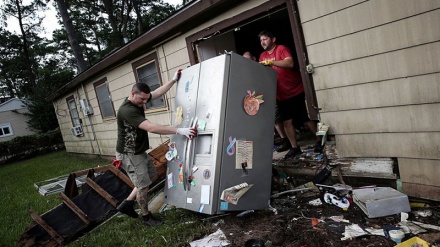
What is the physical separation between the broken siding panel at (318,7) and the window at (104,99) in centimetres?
634

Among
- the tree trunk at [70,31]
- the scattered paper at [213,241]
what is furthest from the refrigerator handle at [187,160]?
the tree trunk at [70,31]

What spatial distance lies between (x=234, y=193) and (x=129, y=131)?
153 centimetres

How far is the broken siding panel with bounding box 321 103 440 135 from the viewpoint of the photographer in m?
2.47

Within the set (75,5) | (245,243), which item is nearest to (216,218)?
(245,243)

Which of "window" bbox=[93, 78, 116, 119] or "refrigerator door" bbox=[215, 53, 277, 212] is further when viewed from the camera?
"window" bbox=[93, 78, 116, 119]

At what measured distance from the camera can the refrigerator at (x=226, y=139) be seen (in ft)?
8.57

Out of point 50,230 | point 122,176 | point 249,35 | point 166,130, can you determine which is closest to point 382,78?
point 166,130

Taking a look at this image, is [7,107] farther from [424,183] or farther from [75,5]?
[424,183]

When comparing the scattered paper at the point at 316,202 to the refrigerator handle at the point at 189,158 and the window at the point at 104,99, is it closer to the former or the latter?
the refrigerator handle at the point at 189,158

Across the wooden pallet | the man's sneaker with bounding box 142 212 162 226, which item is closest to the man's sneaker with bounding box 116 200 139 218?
the man's sneaker with bounding box 142 212 162 226

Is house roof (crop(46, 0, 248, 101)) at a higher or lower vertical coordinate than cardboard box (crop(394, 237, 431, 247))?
higher

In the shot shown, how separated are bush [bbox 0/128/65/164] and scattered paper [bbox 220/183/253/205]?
64.0 feet

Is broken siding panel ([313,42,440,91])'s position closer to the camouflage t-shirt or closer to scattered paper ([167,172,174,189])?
scattered paper ([167,172,174,189])

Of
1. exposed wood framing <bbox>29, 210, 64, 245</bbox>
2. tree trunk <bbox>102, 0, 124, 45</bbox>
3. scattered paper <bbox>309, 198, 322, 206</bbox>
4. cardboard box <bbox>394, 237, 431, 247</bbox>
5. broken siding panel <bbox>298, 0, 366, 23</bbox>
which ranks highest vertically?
tree trunk <bbox>102, 0, 124, 45</bbox>
